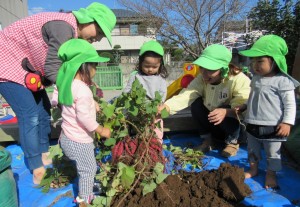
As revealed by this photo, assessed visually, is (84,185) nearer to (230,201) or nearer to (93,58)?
(93,58)

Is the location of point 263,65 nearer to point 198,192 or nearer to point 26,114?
point 198,192

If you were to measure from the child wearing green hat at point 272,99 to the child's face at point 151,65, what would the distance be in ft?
3.16

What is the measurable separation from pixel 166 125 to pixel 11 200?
6.79 ft

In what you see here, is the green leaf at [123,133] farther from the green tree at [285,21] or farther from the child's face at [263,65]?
the green tree at [285,21]

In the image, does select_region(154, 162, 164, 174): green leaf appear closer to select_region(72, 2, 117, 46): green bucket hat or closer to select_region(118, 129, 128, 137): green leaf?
select_region(118, 129, 128, 137): green leaf

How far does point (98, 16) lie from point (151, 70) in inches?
36.6

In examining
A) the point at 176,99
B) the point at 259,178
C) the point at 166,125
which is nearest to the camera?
the point at 259,178

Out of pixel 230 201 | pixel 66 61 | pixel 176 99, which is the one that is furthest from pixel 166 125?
pixel 66 61

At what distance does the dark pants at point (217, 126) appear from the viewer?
281cm

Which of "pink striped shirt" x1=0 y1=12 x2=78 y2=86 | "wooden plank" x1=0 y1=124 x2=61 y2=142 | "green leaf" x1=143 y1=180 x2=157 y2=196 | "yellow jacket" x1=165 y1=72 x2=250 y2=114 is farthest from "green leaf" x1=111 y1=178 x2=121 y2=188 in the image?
"wooden plank" x1=0 y1=124 x2=61 y2=142

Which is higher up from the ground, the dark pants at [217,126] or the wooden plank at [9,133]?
the dark pants at [217,126]

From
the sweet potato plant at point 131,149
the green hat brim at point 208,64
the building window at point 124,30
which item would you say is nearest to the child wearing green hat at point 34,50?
the sweet potato plant at point 131,149

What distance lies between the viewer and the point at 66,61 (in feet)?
6.00

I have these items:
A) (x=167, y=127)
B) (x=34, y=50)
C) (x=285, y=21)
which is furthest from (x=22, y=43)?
(x=285, y=21)
